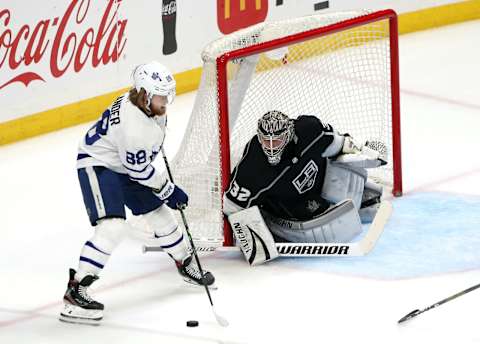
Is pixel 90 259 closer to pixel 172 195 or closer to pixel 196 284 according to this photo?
pixel 172 195

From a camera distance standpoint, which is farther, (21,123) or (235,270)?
(21,123)

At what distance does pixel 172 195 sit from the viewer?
18.7 ft

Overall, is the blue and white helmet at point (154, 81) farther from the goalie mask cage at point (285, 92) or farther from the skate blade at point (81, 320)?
the skate blade at point (81, 320)

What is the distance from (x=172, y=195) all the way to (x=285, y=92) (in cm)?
131

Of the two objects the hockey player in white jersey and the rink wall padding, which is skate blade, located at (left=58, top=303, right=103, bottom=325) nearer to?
the hockey player in white jersey

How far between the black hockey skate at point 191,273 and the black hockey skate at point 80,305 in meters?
0.47

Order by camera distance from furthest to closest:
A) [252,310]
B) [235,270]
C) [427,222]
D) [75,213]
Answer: [75,213] < [427,222] < [235,270] < [252,310]

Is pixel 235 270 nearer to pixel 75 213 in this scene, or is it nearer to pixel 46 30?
pixel 75 213

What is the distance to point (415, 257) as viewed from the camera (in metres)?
6.19

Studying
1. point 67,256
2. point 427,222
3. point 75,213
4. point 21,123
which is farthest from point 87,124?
point 427,222

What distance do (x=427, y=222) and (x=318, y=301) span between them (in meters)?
1.02

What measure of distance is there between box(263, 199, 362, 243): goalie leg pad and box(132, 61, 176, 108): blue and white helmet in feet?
3.50

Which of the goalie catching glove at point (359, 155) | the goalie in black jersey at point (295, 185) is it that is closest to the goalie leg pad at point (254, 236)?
the goalie in black jersey at point (295, 185)

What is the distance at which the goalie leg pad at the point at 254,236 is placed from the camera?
20.1ft
